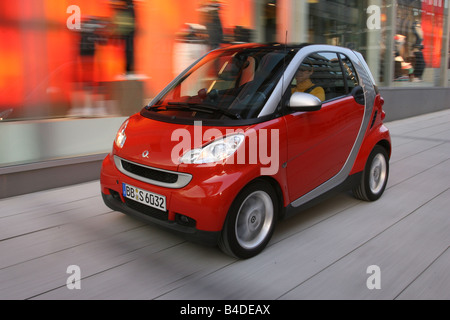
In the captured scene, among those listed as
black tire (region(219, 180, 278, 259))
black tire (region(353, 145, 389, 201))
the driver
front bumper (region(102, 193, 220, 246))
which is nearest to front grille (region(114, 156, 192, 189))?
front bumper (region(102, 193, 220, 246))

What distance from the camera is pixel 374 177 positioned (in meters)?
4.14

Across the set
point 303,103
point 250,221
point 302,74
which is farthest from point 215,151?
point 302,74

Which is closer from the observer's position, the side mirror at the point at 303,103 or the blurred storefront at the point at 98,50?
the side mirror at the point at 303,103

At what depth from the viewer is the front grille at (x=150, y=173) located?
2.72 meters

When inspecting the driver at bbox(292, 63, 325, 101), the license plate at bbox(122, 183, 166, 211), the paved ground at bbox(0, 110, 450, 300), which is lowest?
the paved ground at bbox(0, 110, 450, 300)

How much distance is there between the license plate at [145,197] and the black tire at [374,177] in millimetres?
2063

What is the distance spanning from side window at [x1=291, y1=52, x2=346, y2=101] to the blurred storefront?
0.45 m

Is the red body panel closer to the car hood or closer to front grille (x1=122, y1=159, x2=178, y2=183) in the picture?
the car hood

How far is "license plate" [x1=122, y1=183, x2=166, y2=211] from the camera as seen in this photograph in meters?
2.74

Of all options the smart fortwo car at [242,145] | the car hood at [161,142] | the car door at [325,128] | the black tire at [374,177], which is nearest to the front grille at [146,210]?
the smart fortwo car at [242,145]

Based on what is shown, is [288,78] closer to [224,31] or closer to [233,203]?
[233,203]

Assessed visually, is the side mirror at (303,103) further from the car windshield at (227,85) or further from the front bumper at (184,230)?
the front bumper at (184,230)

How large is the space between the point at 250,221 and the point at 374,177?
184 centimetres
